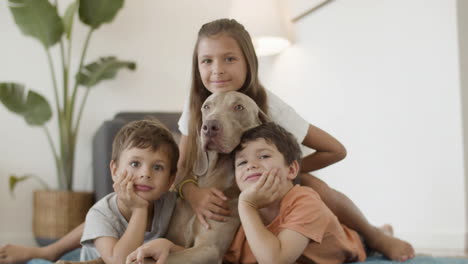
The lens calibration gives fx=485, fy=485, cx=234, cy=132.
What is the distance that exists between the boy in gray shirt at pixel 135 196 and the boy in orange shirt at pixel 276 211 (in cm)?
23

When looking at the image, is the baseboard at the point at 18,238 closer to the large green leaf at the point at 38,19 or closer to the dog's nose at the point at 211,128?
the large green leaf at the point at 38,19

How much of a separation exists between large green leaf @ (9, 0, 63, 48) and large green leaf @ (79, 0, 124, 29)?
16 centimetres

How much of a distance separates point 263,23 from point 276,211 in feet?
7.37

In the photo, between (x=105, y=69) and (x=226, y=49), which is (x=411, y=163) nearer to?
(x=226, y=49)

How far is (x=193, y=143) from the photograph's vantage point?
4.34 ft

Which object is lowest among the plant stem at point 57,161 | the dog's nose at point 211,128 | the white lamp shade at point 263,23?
the plant stem at point 57,161

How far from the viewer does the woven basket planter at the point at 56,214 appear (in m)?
2.87

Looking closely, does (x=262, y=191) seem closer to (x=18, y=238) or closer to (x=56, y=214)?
(x=56, y=214)

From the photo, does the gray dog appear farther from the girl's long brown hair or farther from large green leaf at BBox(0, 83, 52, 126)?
large green leaf at BBox(0, 83, 52, 126)

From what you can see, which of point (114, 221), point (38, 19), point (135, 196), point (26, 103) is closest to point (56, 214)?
point (26, 103)

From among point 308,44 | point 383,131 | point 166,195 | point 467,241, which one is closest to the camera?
point 166,195

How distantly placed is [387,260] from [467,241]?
2.67ft

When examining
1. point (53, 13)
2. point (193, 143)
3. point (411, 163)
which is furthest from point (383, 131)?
point (53, 13)

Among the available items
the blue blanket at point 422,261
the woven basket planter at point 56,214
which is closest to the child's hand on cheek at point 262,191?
the blue blanket at point 422,261
